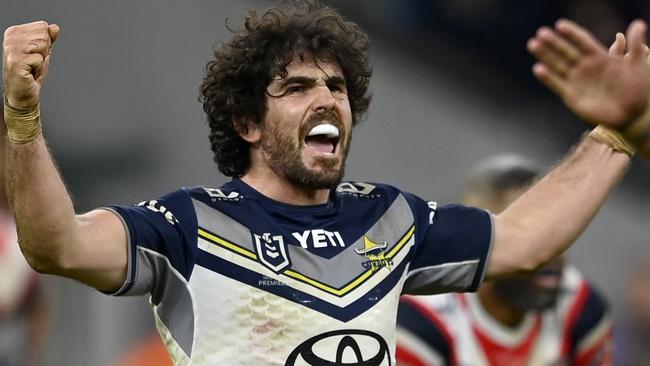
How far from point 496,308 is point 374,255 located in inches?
77.1

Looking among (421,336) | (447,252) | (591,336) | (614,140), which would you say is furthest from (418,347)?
(614,140)

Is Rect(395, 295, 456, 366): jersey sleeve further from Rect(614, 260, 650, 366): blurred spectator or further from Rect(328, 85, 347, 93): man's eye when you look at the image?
Rect(614, 260, 650, 366): blurred spectator

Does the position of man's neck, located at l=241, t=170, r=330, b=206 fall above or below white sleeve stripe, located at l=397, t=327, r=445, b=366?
above

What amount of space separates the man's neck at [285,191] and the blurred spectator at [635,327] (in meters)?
4.52

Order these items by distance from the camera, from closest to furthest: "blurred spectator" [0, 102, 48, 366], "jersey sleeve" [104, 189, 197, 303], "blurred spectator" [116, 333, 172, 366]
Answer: "jersey sleeve" [104, 189, 197, 303], "blurred spectator" [0, 102, 48, 366], "blurred spectator" [116, 333, 172, 366]

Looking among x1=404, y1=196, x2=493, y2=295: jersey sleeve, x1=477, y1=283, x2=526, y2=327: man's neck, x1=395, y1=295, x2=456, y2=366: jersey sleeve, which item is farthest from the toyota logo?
x1=477, y1=283, x2=526, y2=327: man's neck

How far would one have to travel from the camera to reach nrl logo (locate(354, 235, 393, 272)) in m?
3.93

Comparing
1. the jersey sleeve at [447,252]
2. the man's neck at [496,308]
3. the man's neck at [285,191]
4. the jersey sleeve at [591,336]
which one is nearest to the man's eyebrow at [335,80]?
the man's neck at [285,191]

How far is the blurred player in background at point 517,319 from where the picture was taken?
5.66 metres

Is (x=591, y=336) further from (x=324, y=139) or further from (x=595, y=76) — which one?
(x=595, y=76)

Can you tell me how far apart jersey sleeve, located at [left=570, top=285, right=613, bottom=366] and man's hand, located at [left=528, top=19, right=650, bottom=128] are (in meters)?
2.49

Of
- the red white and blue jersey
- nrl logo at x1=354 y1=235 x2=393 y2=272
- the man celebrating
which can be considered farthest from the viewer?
the red white and blue jersey

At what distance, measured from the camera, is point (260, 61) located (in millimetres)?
4223

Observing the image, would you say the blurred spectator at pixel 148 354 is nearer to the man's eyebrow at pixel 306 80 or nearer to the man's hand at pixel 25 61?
the man's eyebrow at pixel 306 80
